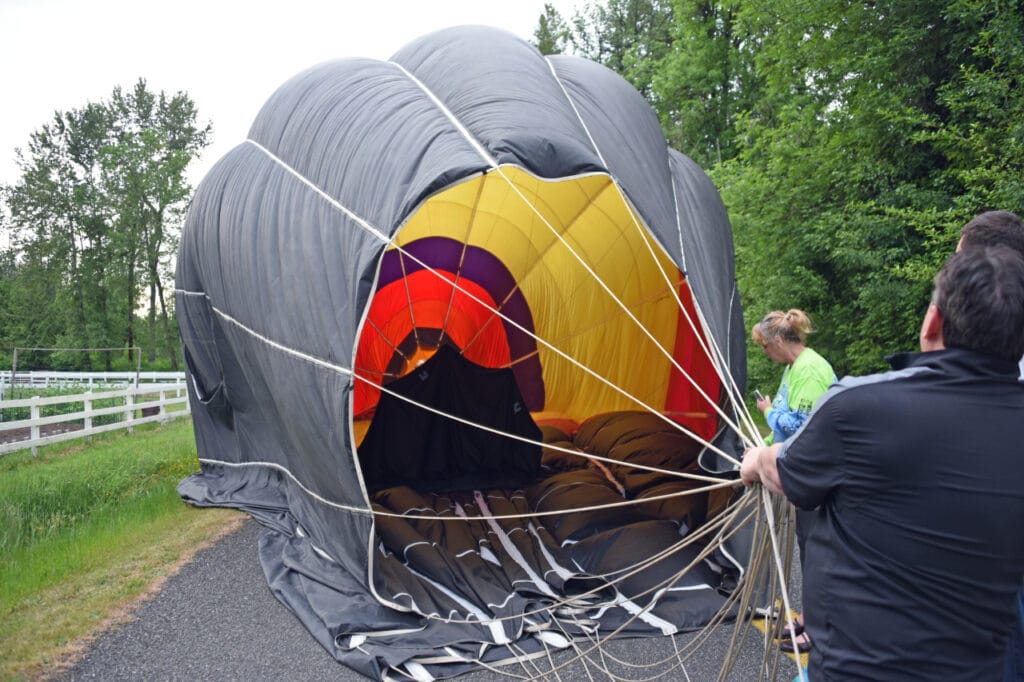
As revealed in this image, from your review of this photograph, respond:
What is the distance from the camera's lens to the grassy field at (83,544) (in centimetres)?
338

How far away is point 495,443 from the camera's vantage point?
6.15 metres

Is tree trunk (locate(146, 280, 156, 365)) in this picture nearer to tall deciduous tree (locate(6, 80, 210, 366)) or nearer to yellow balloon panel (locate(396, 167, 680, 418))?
tall deciduous tree (locate(6, 80, 210, 366))

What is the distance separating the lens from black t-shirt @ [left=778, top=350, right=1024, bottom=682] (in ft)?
4.40

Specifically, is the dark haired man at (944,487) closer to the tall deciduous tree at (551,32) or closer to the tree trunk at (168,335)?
the tall deciduous tree at (551,32)

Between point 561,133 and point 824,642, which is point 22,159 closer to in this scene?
point 561,133

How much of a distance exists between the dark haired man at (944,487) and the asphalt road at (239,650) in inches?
70.2

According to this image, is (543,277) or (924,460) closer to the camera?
(924,460)

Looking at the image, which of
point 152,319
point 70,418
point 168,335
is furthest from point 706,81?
point 168,335

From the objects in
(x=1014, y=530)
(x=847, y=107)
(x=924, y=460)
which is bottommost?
(x=1014, y=530)

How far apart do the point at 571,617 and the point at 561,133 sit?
2.34 meters

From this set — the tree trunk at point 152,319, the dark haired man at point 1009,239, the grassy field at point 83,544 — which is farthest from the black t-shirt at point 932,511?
the tree trunk at point 152,319

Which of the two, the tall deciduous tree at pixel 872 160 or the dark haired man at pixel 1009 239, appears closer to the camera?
the dark haired man at pixel 1009 239

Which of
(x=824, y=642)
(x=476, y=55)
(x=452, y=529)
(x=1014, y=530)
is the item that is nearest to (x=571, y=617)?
(x=452, y=529)

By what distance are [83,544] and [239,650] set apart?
87.6 inches
